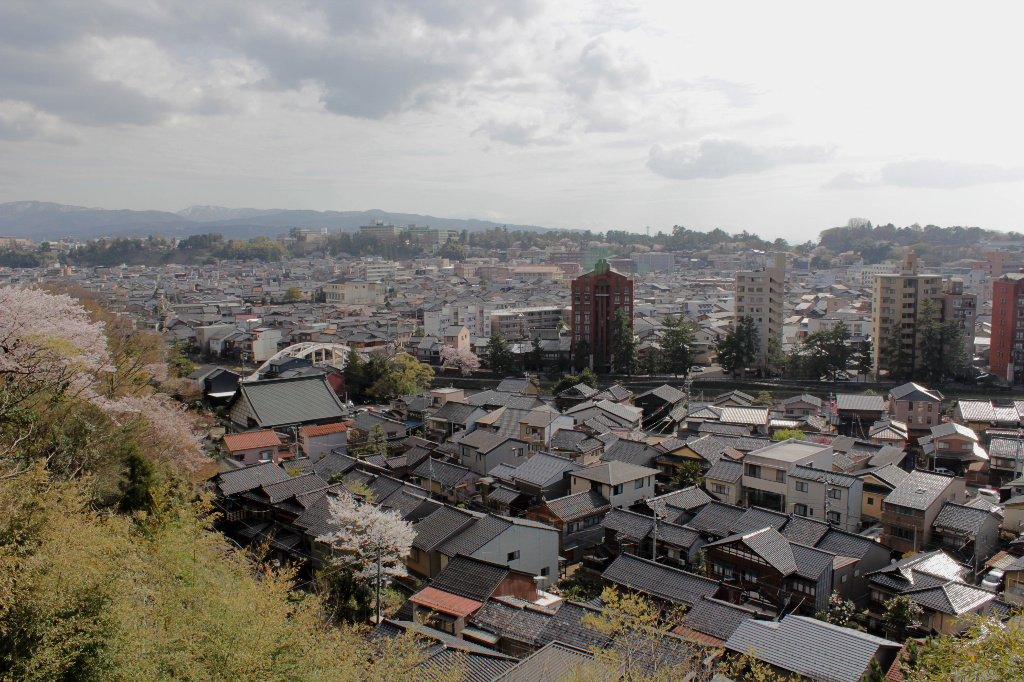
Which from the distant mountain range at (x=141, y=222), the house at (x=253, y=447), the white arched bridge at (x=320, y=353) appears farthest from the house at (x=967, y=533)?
the distant mountain range at (x=141, y=222)

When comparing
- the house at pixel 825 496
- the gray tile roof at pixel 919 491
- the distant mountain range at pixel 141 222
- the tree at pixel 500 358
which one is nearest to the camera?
the gray tile roof at pixel 919 491

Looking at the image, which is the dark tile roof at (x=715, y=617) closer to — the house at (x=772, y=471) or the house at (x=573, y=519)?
the house at (x=573, y=519)

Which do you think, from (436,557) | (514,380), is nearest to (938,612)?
(436,557)

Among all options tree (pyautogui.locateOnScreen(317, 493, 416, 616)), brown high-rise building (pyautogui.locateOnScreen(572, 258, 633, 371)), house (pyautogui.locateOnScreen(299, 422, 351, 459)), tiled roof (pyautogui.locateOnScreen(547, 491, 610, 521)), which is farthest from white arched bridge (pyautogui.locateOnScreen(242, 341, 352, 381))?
tree (pyautogui.locateOnScreen(317, 493, 416, 616))

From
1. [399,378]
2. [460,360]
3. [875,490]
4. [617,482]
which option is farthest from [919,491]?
[460,360]

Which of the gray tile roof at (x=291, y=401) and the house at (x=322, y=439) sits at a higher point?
the gray tile roof at (x=291, y=401)

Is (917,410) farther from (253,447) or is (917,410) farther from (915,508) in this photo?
(253,447)

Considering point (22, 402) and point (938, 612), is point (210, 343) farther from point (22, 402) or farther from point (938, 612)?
point (938, 612)
